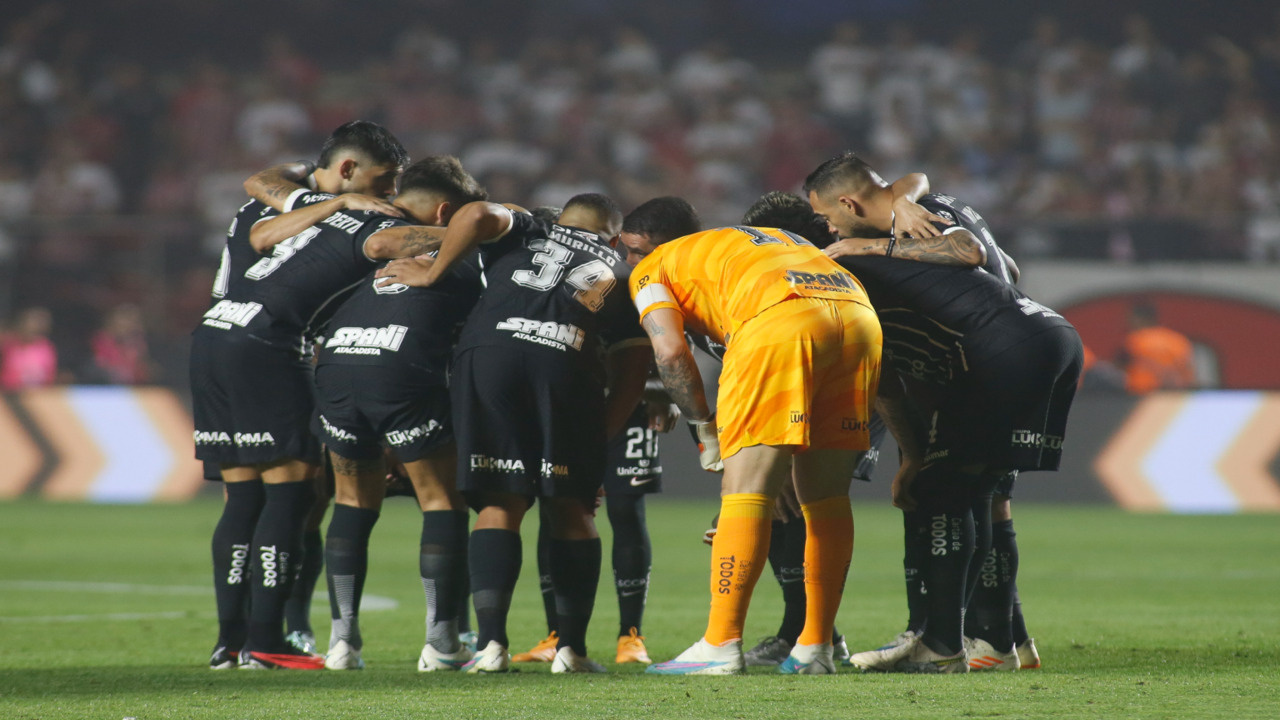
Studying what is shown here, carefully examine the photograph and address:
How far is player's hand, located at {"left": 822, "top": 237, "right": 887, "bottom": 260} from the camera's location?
199 inches

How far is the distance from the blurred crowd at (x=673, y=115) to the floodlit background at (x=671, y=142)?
0.04 metres

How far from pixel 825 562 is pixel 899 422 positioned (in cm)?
82

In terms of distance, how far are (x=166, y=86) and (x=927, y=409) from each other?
61.0 ft

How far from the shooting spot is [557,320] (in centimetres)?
512

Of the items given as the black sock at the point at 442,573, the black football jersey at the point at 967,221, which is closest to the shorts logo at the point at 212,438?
the black sock at the point at 442,573

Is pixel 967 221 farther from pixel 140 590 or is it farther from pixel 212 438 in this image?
pixel 140 590

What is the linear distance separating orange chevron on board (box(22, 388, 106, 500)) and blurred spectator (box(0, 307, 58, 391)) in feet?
2.99

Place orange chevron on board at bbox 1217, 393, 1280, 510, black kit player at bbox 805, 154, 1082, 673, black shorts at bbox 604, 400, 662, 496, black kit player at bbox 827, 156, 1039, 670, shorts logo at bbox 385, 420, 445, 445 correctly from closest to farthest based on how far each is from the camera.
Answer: black kit player at bbox 805, 154, 1082, 673 → black kit player at bbox 827, 156, 1039, 670 → shorts logo at bbox 385, 420, 445, 445 → black shorts at bbox 604, 400, 662, 496 → orange chevron on board at bbox 1217, 393, 1280, 510

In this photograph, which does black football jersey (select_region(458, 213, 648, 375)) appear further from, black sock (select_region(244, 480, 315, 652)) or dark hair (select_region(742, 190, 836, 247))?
black sock (select_region(244, 480, 315, 652))

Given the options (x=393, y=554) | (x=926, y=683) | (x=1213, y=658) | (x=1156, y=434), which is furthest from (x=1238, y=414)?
(x=926, y=683)

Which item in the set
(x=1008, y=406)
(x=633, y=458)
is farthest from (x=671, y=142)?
(x=1008, y=406)

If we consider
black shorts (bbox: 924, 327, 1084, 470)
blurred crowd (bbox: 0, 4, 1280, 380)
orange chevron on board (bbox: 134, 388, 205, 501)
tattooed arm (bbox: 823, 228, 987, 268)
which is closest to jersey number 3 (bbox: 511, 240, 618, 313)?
tattooed arm (bbox: 823, 228, 987, 268)

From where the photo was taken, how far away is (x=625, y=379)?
5383 mm

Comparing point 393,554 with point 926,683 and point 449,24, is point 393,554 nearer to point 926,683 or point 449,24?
point 926,683
